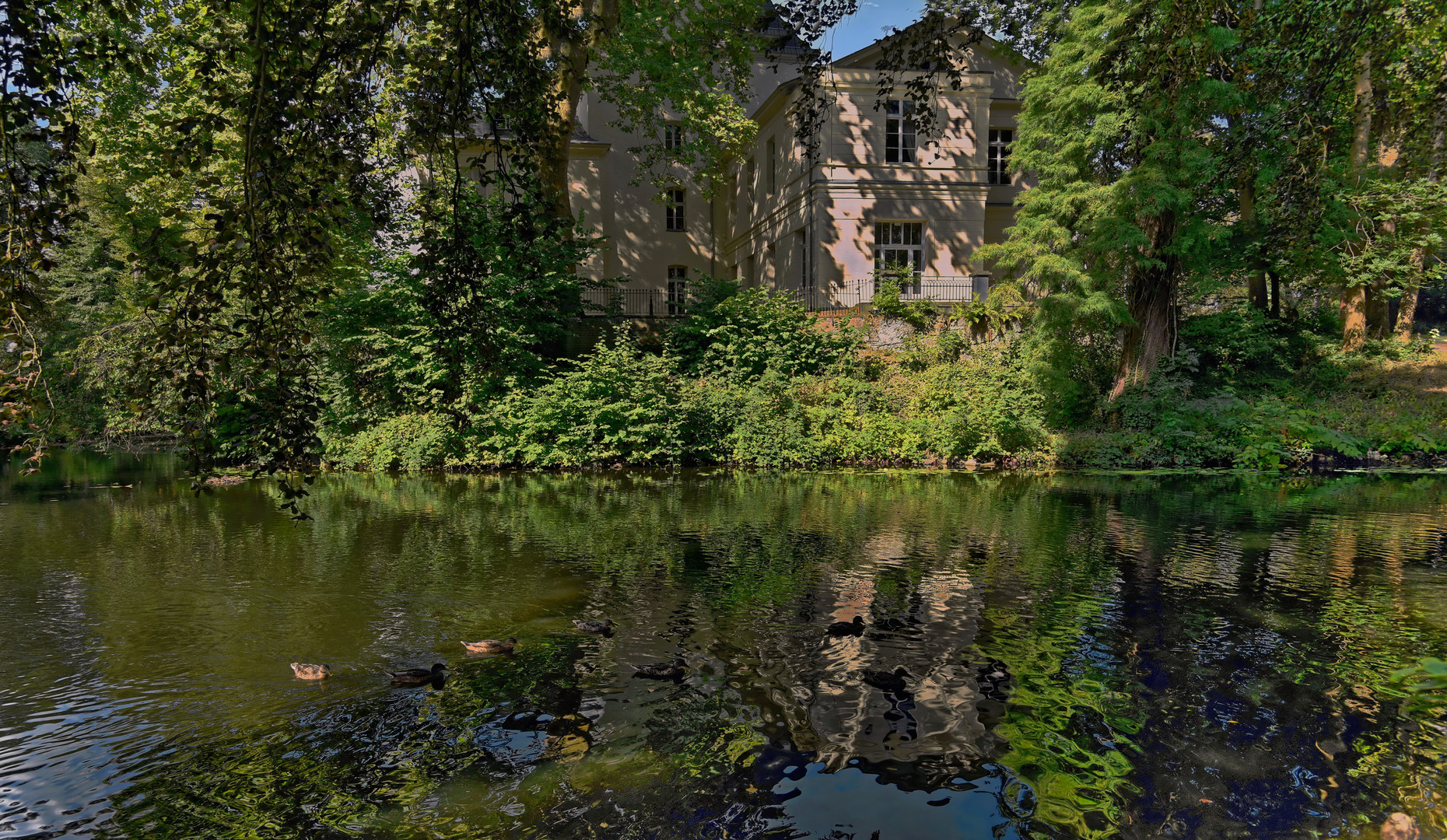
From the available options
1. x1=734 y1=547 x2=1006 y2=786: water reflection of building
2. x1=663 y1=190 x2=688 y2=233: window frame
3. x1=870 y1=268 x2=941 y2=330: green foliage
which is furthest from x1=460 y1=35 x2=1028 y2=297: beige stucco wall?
x1=734 y1=547 x2=1006 y2=786: water reflection of building

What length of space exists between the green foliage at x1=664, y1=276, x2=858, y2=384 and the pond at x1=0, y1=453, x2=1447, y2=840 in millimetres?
10785

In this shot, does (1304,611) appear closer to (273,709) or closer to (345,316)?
(273,709)

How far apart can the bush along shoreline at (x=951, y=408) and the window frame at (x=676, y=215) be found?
49.6 ft

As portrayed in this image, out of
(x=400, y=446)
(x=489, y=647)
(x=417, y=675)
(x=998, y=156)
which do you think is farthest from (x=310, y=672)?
(x=998, y=156)

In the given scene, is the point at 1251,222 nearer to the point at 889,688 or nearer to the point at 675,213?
the point at 889,688

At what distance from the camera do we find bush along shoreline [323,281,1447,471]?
18.8 metres

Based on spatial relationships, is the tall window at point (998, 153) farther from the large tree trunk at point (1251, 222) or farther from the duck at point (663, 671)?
the duck at point (663, 671)

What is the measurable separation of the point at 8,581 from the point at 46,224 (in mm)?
7795

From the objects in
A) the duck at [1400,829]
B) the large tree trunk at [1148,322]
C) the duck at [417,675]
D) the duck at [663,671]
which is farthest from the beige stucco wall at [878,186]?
the duck at [1400,829]

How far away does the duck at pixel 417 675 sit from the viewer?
5.51m

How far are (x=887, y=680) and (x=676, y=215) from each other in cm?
3262

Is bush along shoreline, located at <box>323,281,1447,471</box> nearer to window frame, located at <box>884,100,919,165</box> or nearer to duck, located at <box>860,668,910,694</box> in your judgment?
window frame, located at <box>884,100,919,165</box>

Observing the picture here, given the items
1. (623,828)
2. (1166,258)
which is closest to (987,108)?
(1166,258)

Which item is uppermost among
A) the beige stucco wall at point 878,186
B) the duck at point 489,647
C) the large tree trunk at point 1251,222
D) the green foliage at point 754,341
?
the beige stucco wall at point 878,186
